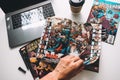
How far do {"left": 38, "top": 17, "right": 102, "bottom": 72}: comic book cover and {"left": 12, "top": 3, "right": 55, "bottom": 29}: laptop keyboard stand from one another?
60 millimetres

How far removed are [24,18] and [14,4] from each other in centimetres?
9

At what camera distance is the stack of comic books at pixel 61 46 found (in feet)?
1.95

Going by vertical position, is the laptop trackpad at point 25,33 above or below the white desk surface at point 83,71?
above

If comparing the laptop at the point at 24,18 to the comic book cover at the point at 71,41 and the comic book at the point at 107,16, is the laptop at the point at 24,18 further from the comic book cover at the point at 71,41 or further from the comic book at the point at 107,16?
the comic book at the point at 107,16

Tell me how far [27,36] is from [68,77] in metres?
0.28

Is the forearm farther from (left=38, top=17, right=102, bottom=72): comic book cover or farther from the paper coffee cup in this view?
the paper coffee cup

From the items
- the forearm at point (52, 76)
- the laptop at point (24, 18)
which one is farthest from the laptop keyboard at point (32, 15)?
the forearm at point (52, 76)

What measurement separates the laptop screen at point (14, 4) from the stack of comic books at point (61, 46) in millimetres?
166

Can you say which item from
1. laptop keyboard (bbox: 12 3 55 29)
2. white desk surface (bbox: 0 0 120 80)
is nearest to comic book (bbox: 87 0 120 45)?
white desk surface (bbox: 0 0 120 80)

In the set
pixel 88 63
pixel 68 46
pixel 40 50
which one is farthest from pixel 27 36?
pixel 88 63

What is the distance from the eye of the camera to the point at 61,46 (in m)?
0.62

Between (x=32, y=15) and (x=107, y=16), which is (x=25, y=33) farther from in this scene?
(x=107, y=16)

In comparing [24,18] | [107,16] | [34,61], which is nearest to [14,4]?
[24,18]

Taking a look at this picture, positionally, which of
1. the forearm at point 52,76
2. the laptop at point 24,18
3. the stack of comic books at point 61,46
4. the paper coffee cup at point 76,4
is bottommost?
the forearm at point 52,76
